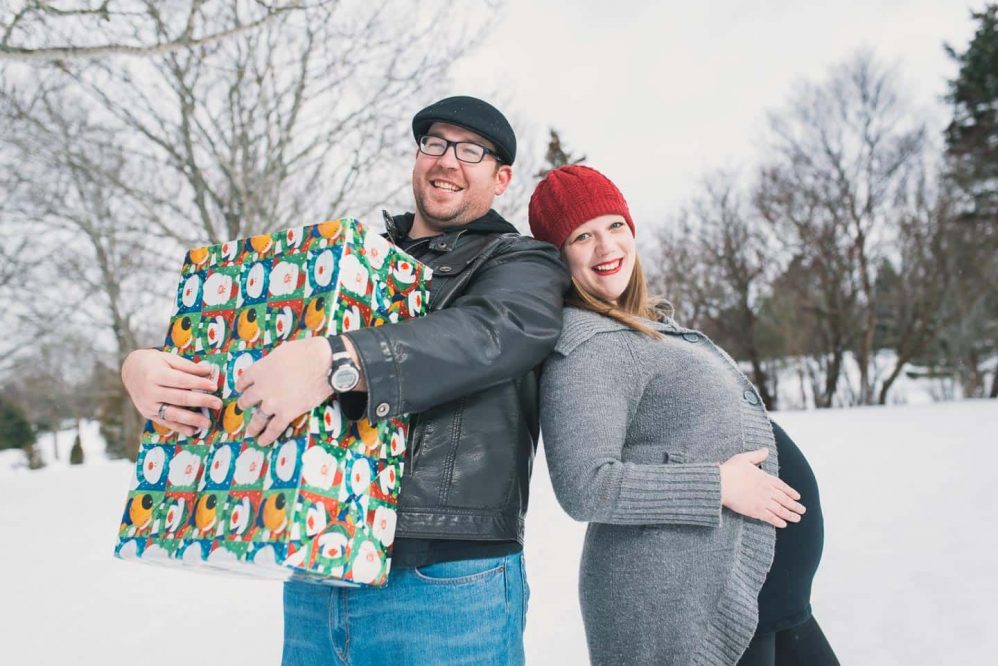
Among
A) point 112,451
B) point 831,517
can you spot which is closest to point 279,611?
point 831,517

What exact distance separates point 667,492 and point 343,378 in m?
0.78

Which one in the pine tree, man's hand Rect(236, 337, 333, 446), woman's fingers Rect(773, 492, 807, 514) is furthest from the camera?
the pine tree

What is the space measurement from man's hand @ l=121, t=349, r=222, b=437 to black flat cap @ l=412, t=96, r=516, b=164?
83 cm

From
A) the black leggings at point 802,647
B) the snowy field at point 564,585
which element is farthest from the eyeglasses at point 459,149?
the snowy field at point 564,585

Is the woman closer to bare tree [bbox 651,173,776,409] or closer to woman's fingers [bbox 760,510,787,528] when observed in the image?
woman's fingers [bbox 760,510,787,528]

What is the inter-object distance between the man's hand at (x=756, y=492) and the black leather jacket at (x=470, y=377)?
18.3 inches

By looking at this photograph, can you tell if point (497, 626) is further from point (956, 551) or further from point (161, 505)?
point (956, 551)

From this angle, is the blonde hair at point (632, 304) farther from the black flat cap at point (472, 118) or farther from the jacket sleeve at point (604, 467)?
the black flat cap at point (472, 118)

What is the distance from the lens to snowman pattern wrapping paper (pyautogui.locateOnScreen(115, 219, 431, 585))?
4.04ft

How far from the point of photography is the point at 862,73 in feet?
68.5

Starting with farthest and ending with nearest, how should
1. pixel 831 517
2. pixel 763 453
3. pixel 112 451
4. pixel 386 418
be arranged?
pixel 112 451, pixel 831 517, pixel 763 453, pixel 386 418

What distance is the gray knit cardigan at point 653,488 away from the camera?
61.5 inches

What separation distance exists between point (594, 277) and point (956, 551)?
4766 mm

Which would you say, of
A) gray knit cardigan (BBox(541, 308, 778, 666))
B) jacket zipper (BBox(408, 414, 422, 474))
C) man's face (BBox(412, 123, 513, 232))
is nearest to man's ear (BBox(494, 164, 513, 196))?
man's face (BBox(412, 123, 513, 232))
